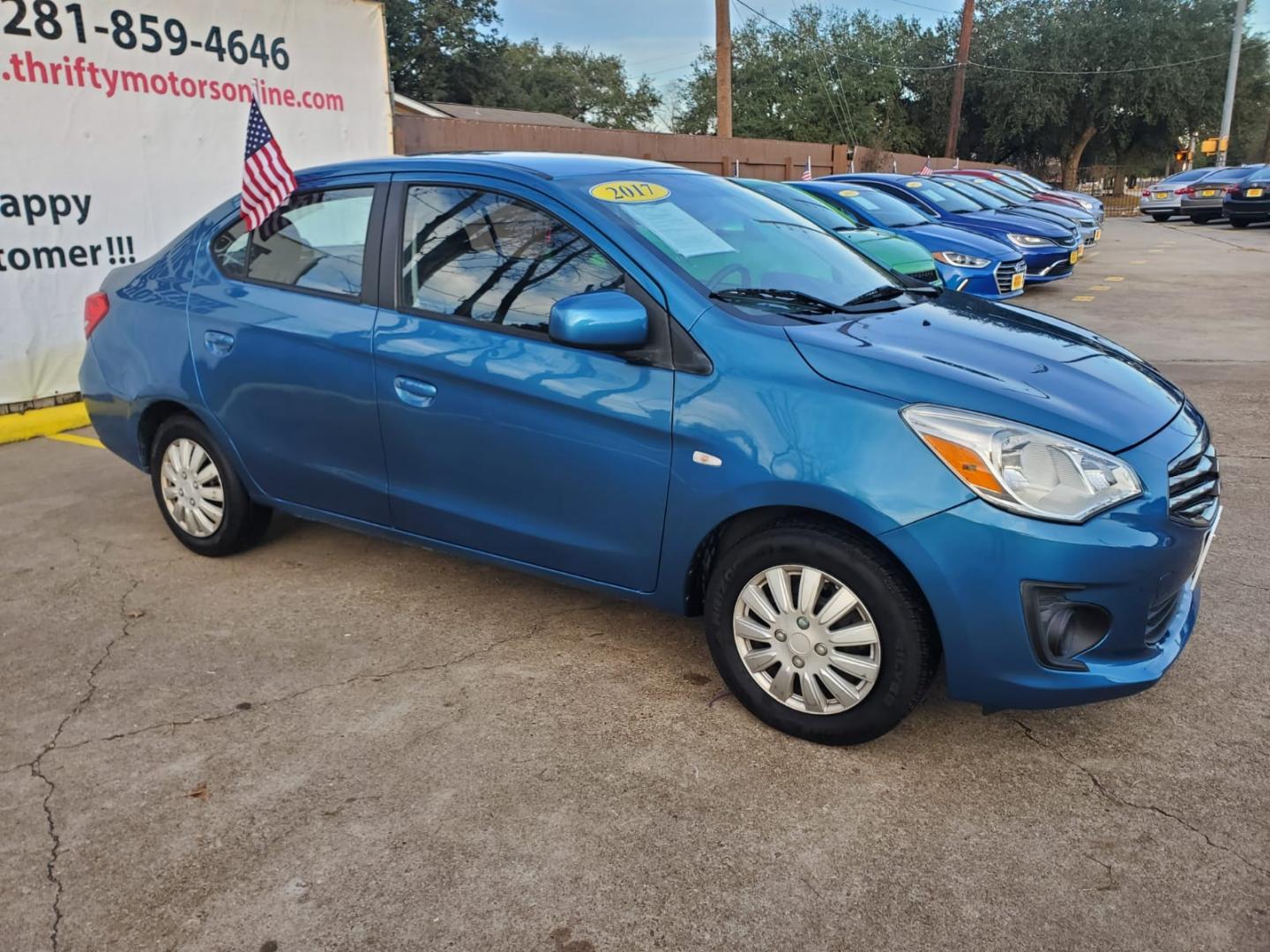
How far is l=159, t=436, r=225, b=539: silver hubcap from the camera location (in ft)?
14.2

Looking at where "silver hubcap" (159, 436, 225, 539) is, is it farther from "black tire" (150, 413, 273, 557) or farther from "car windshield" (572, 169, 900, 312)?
"car windshield" (572, 169, 900, 312)

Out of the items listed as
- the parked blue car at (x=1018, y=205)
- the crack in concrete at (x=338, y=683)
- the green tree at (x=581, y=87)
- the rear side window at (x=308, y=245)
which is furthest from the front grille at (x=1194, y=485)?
the green tree at (x=581, y=87)

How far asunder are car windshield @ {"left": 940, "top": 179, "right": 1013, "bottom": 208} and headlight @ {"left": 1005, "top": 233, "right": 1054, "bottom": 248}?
1923 mm

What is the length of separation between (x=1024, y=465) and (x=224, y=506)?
324cm

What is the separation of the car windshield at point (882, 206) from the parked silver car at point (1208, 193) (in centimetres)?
Result: 1859

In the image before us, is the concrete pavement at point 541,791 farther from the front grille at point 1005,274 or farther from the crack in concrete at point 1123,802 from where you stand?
the front grille at point 1005,274

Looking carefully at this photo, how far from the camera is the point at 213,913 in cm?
238

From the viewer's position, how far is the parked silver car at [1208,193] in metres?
26.5

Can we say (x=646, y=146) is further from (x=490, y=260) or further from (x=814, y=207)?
(x=490, y=260)

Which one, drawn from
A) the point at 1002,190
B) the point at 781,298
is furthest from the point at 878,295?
the point at 1002,190

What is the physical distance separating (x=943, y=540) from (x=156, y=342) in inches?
133

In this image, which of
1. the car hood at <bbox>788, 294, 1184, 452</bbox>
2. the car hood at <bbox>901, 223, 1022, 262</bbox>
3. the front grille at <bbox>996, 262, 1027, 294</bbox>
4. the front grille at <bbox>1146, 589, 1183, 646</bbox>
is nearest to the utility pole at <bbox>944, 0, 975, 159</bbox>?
the car hood at <bbox>901, 223, 1022, 262</bbox>

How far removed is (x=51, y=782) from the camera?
2896 mm

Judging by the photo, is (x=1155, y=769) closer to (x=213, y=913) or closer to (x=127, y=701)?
(x=213, y=913)
